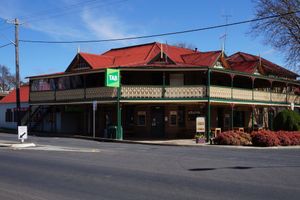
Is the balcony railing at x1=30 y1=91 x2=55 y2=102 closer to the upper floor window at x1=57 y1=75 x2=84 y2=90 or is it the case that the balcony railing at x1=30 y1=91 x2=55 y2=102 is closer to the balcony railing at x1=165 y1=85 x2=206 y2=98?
the upper floor window at x1=57 y1=75 x2=84 y2=90

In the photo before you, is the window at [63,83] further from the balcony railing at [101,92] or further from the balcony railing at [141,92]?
the balcony railing at [141,92]

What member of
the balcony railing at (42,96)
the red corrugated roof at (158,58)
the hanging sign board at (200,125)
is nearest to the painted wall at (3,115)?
the balcony railing at (42,96)

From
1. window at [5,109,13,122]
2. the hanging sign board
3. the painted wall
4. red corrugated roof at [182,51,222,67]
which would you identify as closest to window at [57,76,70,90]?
the painted wall

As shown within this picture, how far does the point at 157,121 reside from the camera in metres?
35.8

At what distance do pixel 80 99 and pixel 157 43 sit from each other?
9.33 metres

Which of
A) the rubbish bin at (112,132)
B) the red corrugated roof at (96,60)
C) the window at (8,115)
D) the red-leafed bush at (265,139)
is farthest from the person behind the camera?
the window at (8,115)

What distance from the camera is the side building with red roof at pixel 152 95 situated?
32.4 m

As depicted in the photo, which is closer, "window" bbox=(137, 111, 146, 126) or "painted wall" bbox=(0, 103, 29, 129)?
"window" bbox=(137, 111, 146, 126)

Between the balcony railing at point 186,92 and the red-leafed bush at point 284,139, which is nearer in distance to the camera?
the red-leafed bush at point 284,139

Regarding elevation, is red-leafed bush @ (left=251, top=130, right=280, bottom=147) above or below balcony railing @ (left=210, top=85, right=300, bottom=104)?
below

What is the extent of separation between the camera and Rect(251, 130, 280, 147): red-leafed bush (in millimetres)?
26358

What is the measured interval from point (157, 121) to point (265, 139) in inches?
445

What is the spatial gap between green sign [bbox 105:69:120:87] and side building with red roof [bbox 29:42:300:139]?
2.34ft

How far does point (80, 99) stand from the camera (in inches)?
1394
